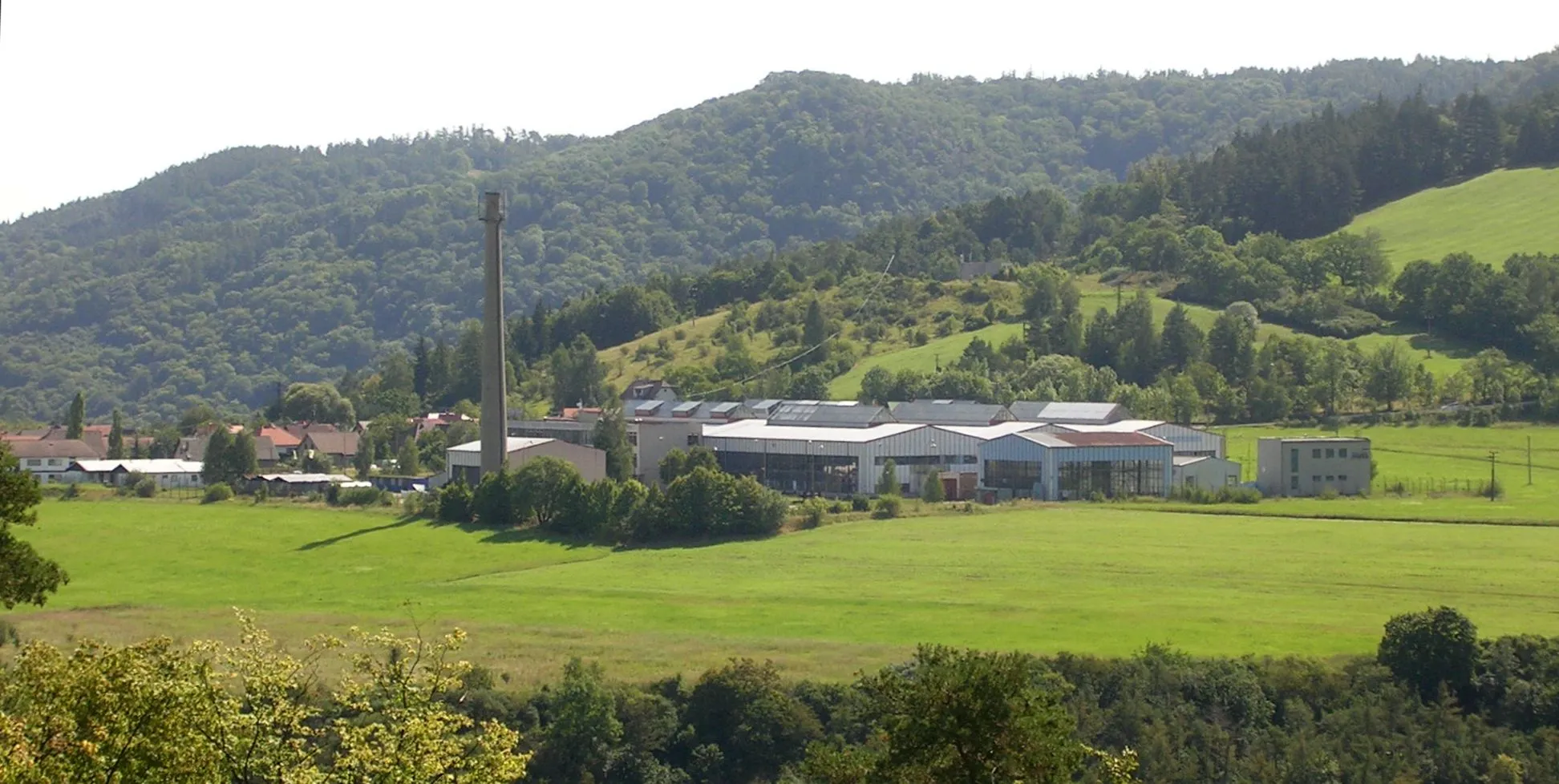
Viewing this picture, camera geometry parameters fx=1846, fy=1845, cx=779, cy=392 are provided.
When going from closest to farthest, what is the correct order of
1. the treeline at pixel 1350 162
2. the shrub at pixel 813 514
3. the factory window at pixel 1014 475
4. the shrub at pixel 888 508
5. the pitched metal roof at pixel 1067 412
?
the shrub at pixel 813 514 < the shrub at pixel 888 508 < the factory window at pixel 1014 475 < the pitched metal roof at pixel 1067 412 < the treeline at pixel 1350 162

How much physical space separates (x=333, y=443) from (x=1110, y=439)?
171 ft

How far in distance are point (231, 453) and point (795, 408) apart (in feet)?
92.5

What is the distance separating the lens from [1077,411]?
91000 millimetres

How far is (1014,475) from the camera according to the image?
77.0 m

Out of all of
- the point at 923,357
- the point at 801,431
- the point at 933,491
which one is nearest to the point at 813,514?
the point at 933,491

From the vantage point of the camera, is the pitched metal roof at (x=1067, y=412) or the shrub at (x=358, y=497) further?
the pitched metal roof at (x=1067, y=412)

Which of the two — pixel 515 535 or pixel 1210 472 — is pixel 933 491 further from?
pixel 515 535

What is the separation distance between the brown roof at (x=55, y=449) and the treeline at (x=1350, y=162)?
8149 centimetres

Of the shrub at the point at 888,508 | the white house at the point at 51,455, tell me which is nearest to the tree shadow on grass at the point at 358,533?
the shrub at the point at 888,508

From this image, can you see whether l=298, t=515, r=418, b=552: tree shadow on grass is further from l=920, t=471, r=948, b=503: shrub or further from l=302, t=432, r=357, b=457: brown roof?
l=302, t=432, r=357, b=457: brown roof

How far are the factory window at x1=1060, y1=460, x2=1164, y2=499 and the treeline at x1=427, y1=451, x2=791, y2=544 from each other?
46.5ft

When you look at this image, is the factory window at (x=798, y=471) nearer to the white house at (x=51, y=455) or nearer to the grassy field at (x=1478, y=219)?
the white house at (x=51, y=455)

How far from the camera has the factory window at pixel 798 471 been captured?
8112 cm

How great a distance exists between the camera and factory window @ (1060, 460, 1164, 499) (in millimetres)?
75312
